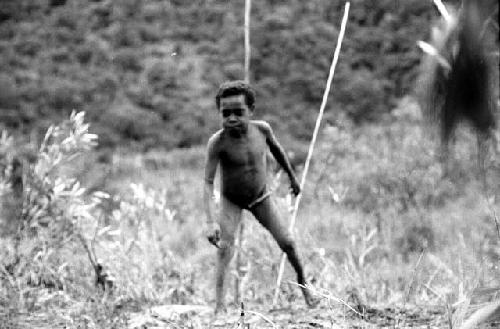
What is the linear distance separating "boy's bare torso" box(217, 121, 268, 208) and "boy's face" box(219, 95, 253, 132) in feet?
0.23

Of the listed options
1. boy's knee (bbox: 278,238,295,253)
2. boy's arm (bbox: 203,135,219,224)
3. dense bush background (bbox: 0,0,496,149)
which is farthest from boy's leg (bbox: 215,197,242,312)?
dense bush background (bbox: 0,0,496,149)

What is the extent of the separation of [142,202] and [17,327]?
1688mm

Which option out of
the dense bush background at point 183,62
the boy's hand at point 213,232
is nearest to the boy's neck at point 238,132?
the boy's hand at point 213,232

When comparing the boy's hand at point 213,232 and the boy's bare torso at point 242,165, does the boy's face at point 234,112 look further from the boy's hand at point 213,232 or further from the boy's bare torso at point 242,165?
the boy's hand at point 213,232

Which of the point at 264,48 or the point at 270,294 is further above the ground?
the point at 264,48

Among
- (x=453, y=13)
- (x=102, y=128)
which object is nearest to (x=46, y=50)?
(x=102, y=128)

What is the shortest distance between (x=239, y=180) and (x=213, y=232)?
320mm

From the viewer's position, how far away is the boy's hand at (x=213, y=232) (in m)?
2.90

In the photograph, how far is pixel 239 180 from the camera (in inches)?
122

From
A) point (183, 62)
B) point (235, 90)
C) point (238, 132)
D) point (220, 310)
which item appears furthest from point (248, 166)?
point (183, 62)

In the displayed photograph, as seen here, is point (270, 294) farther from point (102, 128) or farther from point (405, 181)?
point (102, 128)

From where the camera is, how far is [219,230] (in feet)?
9.68

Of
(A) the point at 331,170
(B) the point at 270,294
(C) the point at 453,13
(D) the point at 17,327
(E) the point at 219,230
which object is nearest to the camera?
(C) the point at 453,13

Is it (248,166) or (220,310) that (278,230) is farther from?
(220,310)
